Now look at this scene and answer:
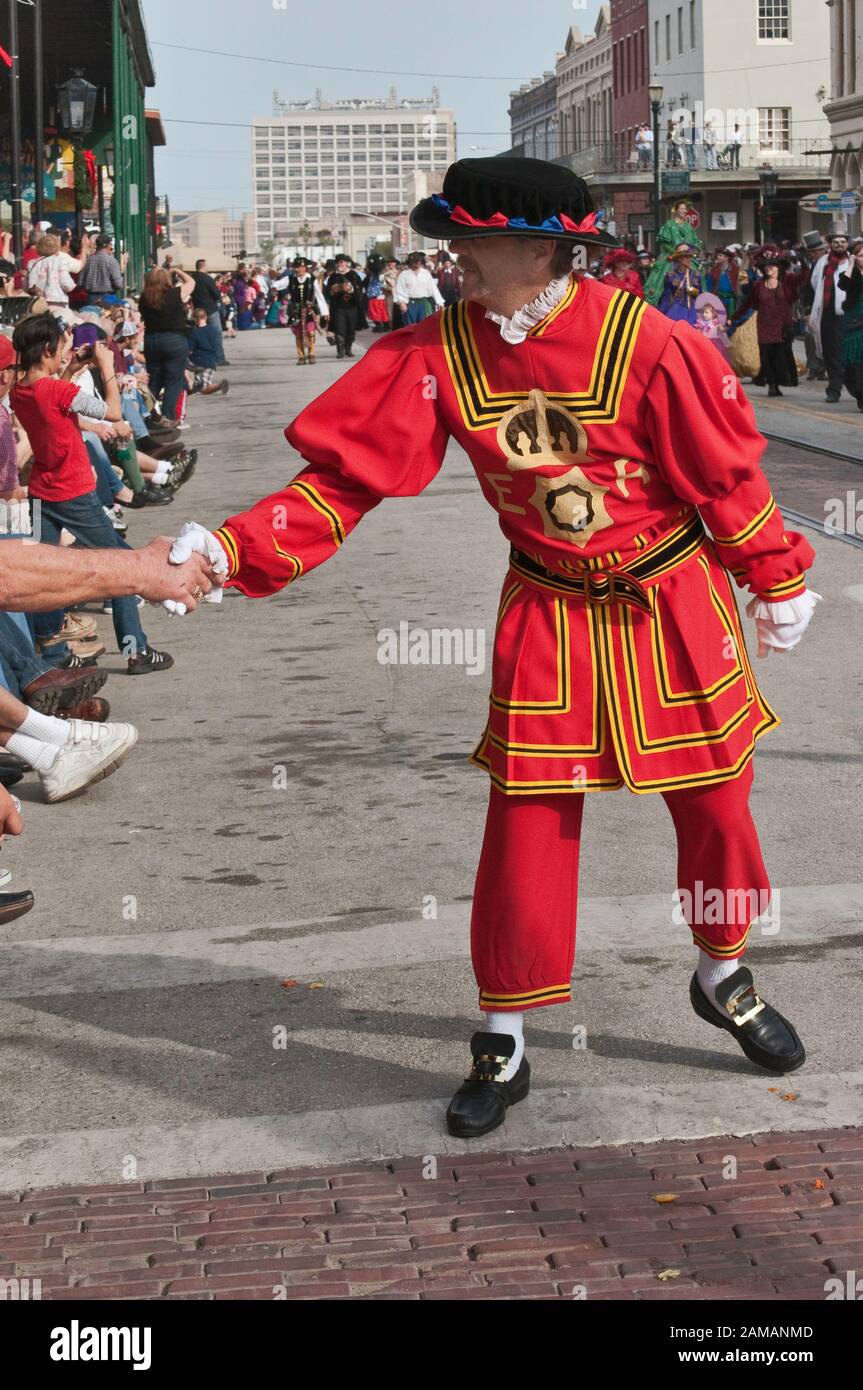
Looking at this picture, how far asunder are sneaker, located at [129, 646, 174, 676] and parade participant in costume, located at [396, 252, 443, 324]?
23.7 m

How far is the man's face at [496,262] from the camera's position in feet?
12.8

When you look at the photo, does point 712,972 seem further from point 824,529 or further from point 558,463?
point 824,529

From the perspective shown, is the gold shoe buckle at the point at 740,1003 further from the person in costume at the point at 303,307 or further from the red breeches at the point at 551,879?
the person in costume at the point at 303,307

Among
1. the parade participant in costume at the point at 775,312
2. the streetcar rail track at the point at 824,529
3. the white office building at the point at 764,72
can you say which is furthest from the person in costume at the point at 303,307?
the white office building at the point at 764,72

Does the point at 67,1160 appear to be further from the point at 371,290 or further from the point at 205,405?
the point at 371,290

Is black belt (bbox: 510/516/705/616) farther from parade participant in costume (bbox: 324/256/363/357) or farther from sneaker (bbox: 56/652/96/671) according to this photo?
parade participant in costume (bbox: 324/256/363/357)

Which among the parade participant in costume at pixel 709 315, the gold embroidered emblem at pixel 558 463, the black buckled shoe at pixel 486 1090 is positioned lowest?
the black buckled shoe at pixel 486 1090

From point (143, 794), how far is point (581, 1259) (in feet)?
13.0

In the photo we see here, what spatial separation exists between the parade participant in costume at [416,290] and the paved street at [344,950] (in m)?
24.0

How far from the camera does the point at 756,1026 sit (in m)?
4.25

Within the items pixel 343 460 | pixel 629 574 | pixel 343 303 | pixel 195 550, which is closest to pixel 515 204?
pixel 343 460

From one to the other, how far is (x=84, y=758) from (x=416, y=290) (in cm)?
2650

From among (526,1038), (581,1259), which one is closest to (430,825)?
(526,1038)

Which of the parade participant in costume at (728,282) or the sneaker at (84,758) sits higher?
the parade participant in costume at (728,282)
